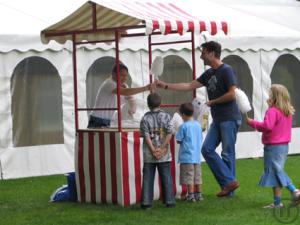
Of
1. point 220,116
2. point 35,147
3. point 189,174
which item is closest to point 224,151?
point 220,116

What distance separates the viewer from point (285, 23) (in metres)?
16.9

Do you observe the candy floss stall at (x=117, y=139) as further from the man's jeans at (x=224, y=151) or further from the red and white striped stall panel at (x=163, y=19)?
the man's jeans at (x=224, y=151)

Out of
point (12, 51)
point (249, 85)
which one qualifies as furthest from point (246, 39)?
point (12, 51)

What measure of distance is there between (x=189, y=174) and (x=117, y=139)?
3.30 feet

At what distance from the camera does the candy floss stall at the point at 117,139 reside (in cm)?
978

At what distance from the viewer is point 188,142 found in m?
10.2

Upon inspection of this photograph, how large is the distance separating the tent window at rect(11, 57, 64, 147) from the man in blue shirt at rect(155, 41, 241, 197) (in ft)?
12.5

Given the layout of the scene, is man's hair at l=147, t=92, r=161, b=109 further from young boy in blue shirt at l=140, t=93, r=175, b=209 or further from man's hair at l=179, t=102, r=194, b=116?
man's hair at l=179, t=102, r=194, b=116

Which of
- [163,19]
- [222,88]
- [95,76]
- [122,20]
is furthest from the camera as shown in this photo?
[95,76]

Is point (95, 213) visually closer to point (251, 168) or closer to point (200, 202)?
point (200, 202)

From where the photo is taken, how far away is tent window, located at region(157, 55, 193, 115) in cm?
1525

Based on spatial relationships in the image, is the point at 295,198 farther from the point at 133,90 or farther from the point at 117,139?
the point at 133,90

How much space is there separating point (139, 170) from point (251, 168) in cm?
443

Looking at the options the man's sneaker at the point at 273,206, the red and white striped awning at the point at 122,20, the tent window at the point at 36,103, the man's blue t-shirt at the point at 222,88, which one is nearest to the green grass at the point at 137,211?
the man's sneaker at the point at 273,206
